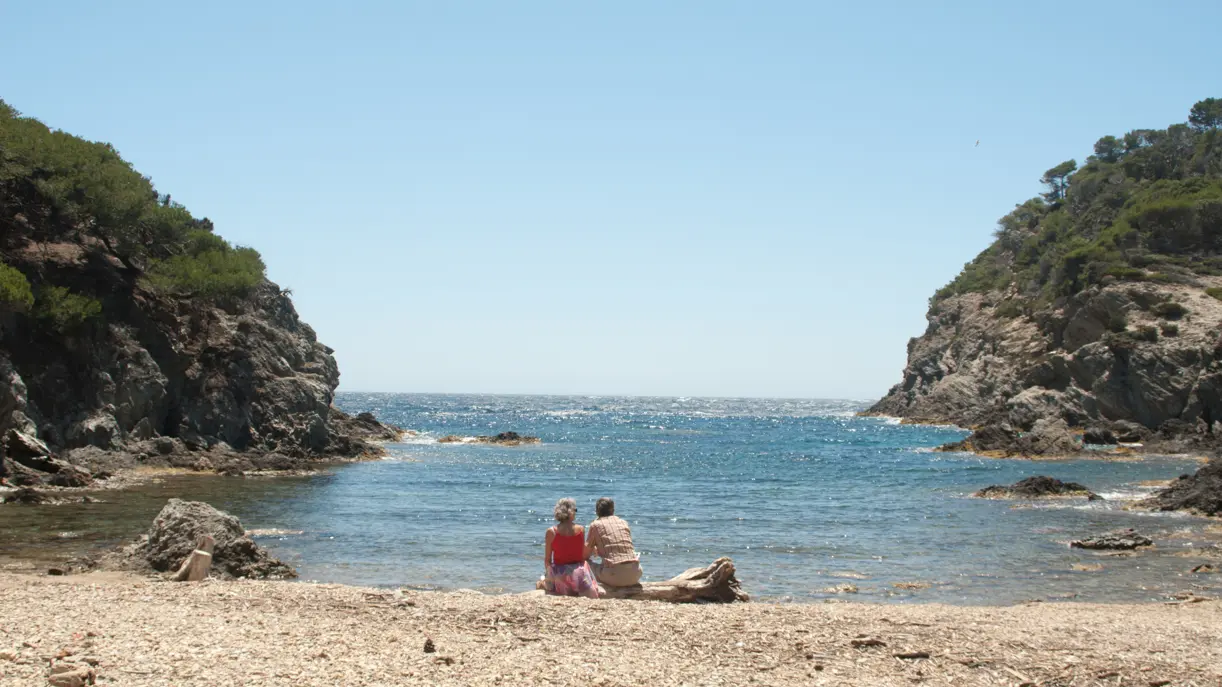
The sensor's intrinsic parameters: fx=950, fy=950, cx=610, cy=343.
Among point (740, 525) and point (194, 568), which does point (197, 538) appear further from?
point (740, 525)

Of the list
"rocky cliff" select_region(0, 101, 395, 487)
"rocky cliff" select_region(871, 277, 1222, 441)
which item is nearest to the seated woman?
"rocky cliff" select_region(0, 101, 395, 487)

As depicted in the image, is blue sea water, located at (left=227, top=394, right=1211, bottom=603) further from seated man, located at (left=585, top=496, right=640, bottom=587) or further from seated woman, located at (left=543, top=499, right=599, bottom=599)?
seated man, located at (left=585, top=496, right=640, bottom=587)

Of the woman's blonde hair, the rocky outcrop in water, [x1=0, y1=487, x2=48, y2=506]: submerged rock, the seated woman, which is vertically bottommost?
the rocky outcrop in water

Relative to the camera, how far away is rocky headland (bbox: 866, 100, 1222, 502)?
58.1 meters

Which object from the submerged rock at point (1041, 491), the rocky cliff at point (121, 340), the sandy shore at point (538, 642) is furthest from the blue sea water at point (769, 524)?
the rocky cliff at point (121, 340)

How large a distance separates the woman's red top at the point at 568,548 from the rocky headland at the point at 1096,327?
153ft

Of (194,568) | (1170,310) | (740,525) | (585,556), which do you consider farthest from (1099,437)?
(194,568)

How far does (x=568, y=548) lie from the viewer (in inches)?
491

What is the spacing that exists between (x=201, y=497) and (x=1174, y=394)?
5769cm

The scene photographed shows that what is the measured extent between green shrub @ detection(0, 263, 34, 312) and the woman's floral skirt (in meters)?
24.7

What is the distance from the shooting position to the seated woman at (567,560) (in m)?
12.3

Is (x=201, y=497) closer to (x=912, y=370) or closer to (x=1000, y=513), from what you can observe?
(x=1000, y=513)

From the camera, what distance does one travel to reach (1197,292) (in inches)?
2657

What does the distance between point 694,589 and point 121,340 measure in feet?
102
